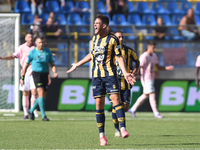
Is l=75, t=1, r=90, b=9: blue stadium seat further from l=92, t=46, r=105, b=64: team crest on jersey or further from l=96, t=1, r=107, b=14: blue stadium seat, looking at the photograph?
l=92, t=46, r=105, b=64: team crest on jersey

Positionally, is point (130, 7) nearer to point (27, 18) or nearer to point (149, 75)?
point (27, 18)

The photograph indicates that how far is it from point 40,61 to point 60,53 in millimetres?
3770

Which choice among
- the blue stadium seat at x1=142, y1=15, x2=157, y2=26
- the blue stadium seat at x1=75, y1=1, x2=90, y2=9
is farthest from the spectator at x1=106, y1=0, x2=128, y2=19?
the blue stadium seat at x1=75, y1=1, x2=90, y2=9

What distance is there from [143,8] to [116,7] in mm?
1909

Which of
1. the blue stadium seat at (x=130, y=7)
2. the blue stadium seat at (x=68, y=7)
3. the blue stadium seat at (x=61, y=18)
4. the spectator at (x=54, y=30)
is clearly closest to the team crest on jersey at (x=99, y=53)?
the spectator at (x=54, y=30)

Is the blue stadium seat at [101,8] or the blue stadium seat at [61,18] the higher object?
the blue stadium seat at [101,8]

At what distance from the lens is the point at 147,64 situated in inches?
450

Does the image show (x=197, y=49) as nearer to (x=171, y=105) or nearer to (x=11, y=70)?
(x=171, y=105)

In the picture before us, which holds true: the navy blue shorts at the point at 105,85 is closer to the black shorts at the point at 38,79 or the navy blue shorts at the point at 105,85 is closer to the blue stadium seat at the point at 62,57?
the black shorts at the point at 38,79

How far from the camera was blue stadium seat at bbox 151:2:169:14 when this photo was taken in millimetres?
20375

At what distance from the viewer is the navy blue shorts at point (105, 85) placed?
5.80 m

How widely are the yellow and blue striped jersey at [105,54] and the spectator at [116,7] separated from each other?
516 inches

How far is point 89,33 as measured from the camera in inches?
574

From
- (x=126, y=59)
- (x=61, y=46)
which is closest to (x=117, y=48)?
(x=126, y=59)
